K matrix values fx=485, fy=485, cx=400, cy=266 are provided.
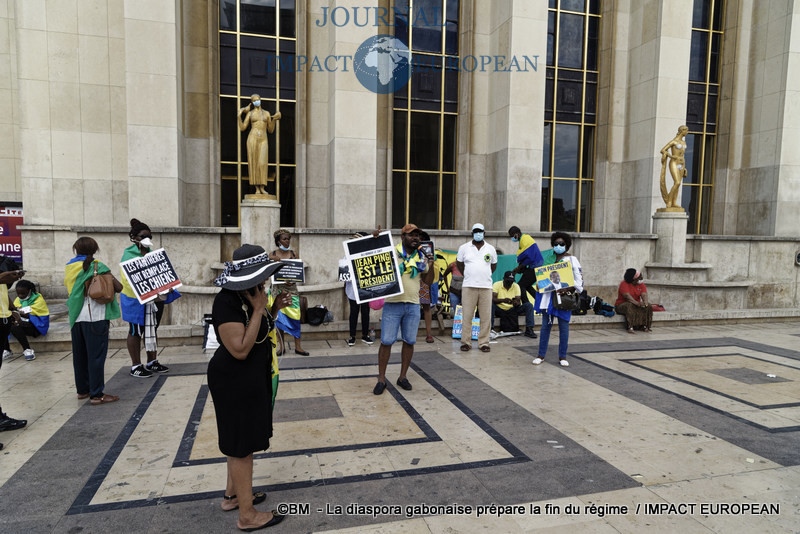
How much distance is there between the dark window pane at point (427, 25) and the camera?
16.0 m

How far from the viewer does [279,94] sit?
1527 cm

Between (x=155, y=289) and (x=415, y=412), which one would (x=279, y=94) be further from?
(x=415, y=412)

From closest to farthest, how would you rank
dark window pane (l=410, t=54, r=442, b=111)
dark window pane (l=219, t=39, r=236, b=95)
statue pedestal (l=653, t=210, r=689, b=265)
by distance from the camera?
statue pedestal (l=653, t=210, r=689, b=265), dark window pane (l=219, t=39, r=236, b=95), dark window pane (l=410, t=54, r=442, b=111)

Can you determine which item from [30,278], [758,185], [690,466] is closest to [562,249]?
[690,466]

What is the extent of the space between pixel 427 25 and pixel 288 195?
24.0ft

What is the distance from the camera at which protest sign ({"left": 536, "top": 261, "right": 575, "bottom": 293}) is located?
755 cm

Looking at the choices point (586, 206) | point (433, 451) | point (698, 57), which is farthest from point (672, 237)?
point (433, 451)

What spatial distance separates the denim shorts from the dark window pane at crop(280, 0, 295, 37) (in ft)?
40.2

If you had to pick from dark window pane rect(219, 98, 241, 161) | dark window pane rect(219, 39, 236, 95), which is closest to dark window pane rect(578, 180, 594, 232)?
dark window pane rect(219, 98, 241, 161)

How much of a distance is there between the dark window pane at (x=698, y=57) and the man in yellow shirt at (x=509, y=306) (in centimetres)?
1436

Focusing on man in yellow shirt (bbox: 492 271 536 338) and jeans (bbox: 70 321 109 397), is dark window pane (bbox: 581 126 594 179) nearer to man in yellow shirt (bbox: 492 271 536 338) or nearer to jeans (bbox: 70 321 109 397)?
man in yellow shirt (bbox: 492 271 536 338)

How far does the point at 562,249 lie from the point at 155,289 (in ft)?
20.1

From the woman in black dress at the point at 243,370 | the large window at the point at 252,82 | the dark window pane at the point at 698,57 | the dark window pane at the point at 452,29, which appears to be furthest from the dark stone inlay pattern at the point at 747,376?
the dark window pane at the point at 698,57

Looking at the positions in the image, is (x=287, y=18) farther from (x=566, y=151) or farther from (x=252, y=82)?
(x=566, y=151)
